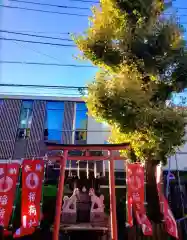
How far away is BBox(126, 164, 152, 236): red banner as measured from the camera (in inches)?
238

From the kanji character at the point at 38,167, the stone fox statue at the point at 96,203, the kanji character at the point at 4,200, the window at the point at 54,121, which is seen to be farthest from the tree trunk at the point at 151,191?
the window at the point at 54,121

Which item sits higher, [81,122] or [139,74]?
[81,122]

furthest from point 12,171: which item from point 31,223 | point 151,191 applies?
point 151,191

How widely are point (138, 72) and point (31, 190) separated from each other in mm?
4210

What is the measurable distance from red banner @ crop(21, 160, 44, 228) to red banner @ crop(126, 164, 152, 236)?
2.19 m

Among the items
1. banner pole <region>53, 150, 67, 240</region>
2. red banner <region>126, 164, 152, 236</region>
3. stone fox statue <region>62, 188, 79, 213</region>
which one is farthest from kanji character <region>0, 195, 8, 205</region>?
red banner <region>126, 164, 152, 236</region>

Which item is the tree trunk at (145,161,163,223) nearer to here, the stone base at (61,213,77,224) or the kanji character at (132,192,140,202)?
the kanji character at (132,192,140,202)

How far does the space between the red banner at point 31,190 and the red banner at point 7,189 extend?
0.25 meters

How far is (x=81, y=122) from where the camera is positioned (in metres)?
14.3

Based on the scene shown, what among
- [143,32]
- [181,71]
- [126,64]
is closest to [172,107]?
[181,71]

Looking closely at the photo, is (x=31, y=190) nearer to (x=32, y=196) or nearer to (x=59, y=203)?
(x=32, y=196)

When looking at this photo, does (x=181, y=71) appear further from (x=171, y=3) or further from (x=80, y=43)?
(x=80, y=43)

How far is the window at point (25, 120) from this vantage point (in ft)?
45.1

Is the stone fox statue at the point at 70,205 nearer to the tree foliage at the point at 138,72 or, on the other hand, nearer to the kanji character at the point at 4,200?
the kanji character at the point at 4,200
